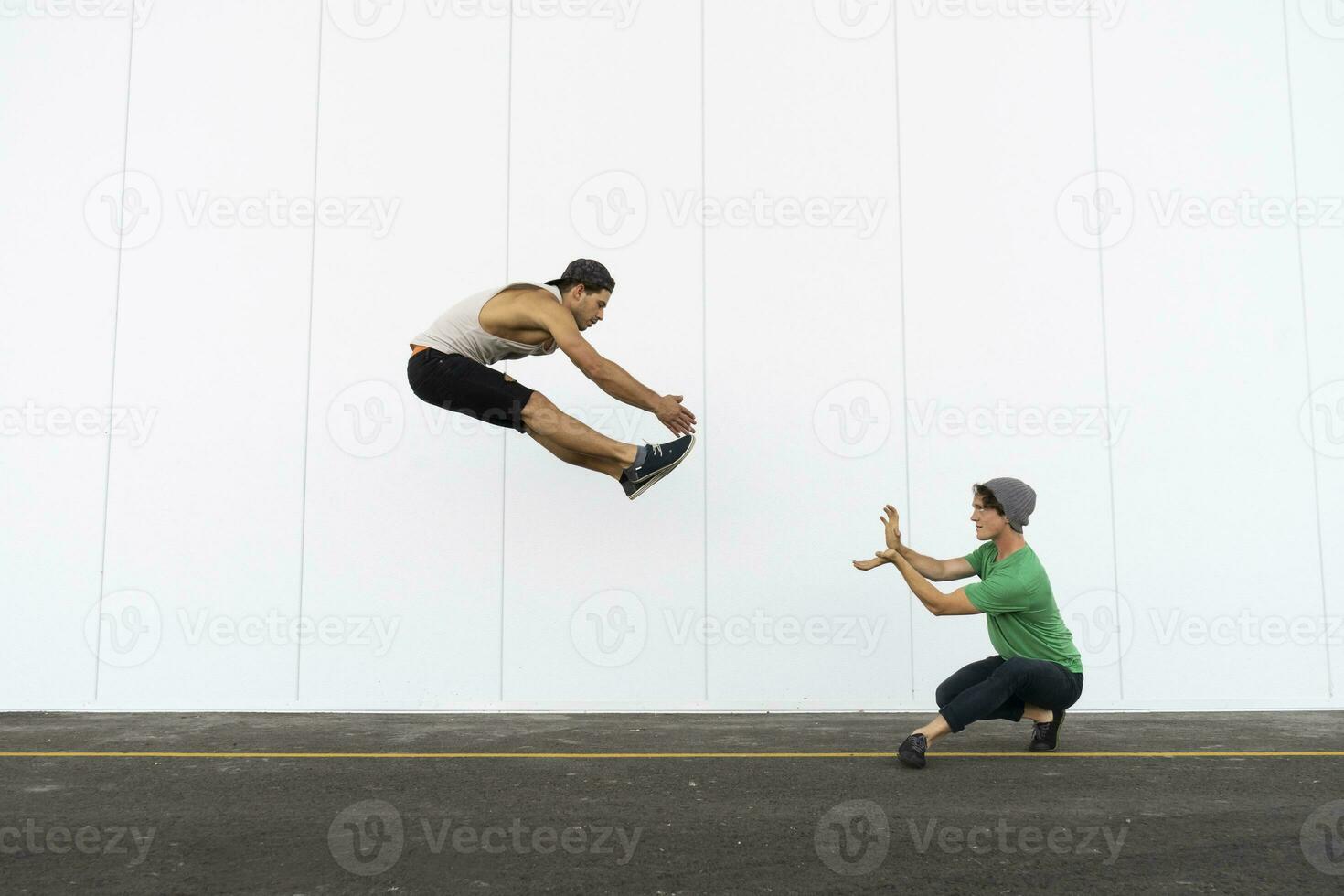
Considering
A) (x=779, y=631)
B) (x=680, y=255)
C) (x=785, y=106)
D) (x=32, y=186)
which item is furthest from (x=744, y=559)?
(x=32, y=186)

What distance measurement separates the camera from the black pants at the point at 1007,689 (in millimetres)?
2881

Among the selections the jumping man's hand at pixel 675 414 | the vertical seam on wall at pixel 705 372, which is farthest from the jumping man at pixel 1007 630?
the vertical seam on wall at pixel 705 372

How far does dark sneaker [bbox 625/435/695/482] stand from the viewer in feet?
11.4

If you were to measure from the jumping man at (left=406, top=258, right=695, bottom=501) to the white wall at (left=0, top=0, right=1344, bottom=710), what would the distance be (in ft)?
3.70

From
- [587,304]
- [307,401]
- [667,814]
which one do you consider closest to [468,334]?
[587,304]

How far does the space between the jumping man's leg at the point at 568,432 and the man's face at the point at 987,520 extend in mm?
1219

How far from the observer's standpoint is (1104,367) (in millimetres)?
4715

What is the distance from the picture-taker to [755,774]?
282cm

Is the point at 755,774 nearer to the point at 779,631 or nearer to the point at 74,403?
the point at 779,631

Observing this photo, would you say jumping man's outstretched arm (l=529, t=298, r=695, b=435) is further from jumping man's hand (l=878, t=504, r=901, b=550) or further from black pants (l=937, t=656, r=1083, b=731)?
black pants (l=937, t=656, r=1083, b=731)

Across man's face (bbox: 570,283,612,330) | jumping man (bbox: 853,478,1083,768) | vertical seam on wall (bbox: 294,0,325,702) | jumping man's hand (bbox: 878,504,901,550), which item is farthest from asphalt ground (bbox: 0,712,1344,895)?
man's face (bbox: 570,283,612,330)

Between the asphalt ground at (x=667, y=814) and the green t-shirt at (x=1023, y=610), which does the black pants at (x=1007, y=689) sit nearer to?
the green t-shirt at (x=1023, y=610)

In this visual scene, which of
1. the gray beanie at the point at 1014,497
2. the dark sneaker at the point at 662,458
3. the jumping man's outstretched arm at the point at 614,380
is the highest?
the jumping man's outstretched arm at the point at 614,380

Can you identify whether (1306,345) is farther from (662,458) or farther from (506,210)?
(506,210)
